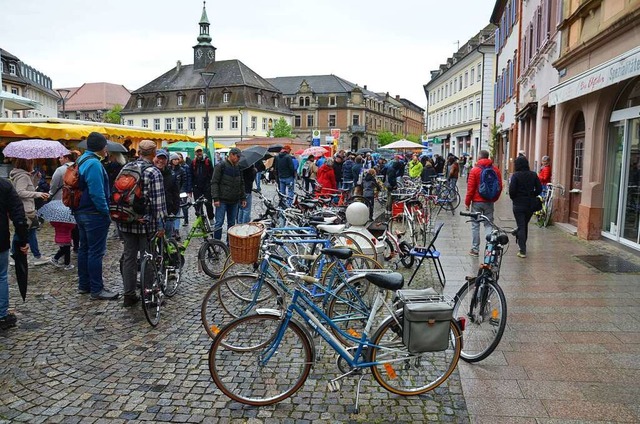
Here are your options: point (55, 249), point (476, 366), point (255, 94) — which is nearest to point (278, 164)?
point (55, 249)

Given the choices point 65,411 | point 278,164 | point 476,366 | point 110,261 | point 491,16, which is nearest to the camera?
point 65,411

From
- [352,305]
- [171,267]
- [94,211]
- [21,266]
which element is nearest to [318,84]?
[171,267]

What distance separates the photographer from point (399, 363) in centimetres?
422

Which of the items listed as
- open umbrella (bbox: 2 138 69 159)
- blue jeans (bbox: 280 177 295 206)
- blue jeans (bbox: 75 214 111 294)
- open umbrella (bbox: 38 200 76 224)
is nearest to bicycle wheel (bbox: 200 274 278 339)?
blue jeans (bbox: 75 214 111 294)

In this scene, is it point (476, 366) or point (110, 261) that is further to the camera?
point (110, 261)

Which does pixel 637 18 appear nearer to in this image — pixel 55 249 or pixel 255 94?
pixel 55 249

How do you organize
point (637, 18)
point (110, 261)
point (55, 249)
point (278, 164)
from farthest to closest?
point (278, 164) < point (55, 249) < point (110, 261) < point (637, 18)

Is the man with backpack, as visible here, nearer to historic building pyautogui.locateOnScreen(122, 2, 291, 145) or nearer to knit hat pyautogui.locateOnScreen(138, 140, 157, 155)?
knit hat pyautogui.locateOnScreen(138, 140, 157, 155)

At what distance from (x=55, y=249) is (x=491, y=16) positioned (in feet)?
101

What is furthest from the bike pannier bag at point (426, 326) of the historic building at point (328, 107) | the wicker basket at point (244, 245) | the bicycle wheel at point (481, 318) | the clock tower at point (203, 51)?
the historic building at point (328, 107)

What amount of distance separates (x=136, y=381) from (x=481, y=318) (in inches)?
121

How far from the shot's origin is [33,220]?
27.9 feet

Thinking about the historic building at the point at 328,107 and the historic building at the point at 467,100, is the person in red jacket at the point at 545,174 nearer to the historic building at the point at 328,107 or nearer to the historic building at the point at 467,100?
the historic building at the point at 467,100

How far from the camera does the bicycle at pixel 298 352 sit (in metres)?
4.06
